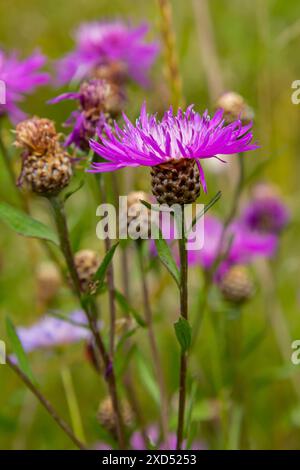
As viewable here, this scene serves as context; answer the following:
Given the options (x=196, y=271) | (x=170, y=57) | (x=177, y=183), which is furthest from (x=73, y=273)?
(x=196, y=271)

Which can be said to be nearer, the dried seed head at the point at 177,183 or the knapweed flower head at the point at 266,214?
the dried seed head at the point at 177,183

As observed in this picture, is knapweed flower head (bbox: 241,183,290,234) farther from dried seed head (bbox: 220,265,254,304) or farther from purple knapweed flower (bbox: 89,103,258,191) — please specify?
purple knapweed flower (bbox: 89,103,258,191)

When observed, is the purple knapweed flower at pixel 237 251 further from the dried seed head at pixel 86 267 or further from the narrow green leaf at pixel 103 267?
the narrow green leaf at pixel 103 267

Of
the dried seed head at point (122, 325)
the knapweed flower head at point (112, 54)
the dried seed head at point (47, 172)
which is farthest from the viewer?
the knapweed flower head at point (112, 54)

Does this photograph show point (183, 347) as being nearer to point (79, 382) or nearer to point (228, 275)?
point (228, 275)

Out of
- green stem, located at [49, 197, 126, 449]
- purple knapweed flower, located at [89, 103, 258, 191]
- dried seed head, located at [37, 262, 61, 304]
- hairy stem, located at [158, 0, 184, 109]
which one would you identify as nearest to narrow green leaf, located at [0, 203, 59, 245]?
green stem, located at [49, 197, 126, 449]

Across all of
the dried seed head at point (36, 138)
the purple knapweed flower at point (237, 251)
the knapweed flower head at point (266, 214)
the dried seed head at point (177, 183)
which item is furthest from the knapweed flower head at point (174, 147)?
the knapweed flower head at point (266, 214)

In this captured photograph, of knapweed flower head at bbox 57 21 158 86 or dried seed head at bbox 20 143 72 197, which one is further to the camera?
knapweed flower head at bbox 57 21 158 86

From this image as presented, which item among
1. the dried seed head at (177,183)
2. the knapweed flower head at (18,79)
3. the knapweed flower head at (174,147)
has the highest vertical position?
the knapweed flower head at (18,79)
